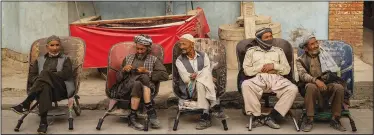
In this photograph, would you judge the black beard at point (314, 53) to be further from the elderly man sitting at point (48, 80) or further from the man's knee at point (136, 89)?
the elderly man sitting at point (48, 80)

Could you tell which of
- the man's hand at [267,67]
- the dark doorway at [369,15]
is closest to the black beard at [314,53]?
the man's hand at [267,67]

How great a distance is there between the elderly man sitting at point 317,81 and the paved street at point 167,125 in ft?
0.74

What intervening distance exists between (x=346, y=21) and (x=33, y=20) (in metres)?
5.33

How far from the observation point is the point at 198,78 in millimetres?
9484

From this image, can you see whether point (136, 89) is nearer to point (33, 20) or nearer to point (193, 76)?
point (193, 76)

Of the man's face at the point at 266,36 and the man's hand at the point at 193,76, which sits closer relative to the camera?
the man's hand at the point at 193,76

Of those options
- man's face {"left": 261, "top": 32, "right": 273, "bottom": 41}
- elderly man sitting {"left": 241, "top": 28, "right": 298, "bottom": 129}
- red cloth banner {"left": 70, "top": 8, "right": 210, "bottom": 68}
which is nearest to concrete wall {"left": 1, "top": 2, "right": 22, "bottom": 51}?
red cloth banner {"left": 70, "top": 8, "right": 210, "bottom": 68}

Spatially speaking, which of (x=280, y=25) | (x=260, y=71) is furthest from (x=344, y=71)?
(x=280, y=25)

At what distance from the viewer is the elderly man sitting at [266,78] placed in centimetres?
933

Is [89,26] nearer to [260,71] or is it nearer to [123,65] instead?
[123,65]

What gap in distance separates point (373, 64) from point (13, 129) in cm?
606

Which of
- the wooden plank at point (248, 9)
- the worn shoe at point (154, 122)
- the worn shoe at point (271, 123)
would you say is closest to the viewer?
the worn shoe at point (271, 123)

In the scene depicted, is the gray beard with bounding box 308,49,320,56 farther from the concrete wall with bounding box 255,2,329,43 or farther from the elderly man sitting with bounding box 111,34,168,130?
the concrete wall with bounding box 255,2,329,43

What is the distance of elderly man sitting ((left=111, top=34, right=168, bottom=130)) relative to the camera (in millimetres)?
9430
